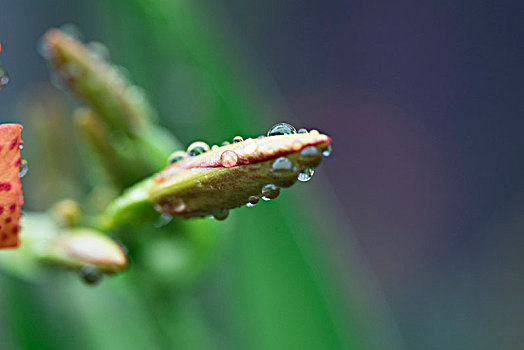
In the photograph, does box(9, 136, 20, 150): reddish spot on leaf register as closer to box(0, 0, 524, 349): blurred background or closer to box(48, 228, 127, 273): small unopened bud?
box(48, 228, 127, 273): small unopened bud

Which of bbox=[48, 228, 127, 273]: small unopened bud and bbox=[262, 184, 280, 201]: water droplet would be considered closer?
bbox=[262, 184, 280, 201]: water droplet

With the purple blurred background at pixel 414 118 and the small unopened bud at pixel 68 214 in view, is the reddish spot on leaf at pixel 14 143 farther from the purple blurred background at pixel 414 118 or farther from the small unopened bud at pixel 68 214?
the purple blurred background at pixel 414 118

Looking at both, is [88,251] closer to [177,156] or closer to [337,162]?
[177,156]

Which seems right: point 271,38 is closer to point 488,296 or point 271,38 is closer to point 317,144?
point 488,296

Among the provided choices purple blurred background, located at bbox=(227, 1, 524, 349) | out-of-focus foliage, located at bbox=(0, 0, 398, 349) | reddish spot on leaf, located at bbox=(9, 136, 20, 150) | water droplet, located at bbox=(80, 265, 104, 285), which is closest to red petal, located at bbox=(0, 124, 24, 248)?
reddish spot on leaf, located at bbox=(9, 136, 20, 150)

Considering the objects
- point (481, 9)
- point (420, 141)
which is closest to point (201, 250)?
point (420, 141)

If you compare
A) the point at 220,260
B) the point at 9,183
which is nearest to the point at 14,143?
the point at 9,183

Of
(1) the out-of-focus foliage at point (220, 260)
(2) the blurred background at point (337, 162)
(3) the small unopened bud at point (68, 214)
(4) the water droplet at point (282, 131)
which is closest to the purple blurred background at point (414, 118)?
(2) the blurred background at point (337, 162)
